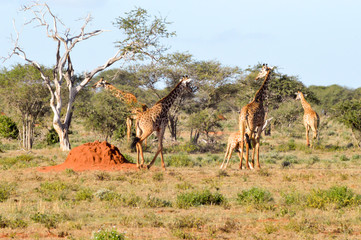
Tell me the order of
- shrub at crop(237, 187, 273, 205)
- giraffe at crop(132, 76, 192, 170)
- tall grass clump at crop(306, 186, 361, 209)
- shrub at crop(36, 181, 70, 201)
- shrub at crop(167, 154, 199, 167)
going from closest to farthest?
tall grass clump at crop(306, 186, 361, 209), shrub at crop(237, 187, 273, 205), shrub at crop(36, 181, 70, 201), giraffe at crop(132, 76, 192, 170), shrub at crop(167, 154, 199, 167)

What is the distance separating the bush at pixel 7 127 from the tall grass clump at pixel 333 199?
887 inches

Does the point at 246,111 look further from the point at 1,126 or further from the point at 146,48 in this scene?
the point at 1,126

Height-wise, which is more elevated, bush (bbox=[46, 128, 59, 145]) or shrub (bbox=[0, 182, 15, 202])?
bush (bbox=[46, 128, 59, 145])

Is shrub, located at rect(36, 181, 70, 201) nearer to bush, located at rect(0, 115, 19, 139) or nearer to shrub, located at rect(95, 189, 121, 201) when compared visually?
shrub, located at rect(95, 189, 121, 201)

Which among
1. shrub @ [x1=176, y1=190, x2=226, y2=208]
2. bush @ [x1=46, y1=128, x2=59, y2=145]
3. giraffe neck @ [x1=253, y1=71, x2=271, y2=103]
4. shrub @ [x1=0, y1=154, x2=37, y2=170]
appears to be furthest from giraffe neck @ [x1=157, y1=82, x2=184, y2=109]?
bush @ [x1=46, y1=128, x2=59, y2=145]

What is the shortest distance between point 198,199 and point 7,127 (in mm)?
21659

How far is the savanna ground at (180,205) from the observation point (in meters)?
8.73

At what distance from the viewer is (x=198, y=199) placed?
11484mm

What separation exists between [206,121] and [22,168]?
13.5m

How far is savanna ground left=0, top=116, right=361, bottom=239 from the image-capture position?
344 inches

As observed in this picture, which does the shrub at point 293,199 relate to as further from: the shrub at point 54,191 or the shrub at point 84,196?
the shrub at point 54,191

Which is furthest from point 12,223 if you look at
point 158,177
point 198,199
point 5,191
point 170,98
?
point 170,98

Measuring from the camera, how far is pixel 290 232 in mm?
8719

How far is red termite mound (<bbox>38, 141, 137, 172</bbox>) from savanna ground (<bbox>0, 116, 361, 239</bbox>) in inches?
34.8
